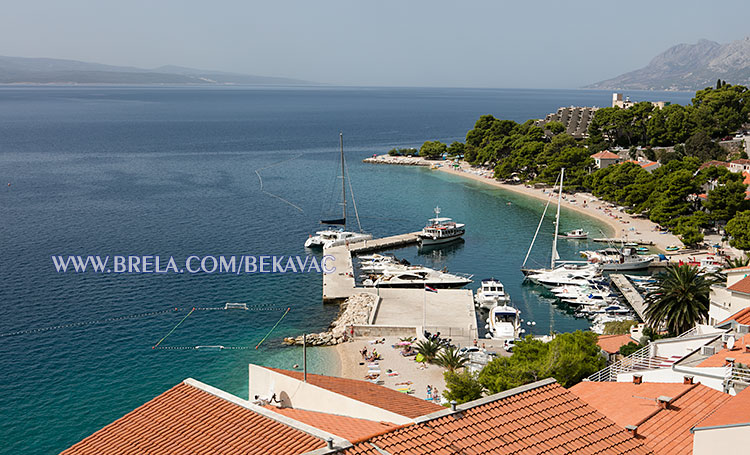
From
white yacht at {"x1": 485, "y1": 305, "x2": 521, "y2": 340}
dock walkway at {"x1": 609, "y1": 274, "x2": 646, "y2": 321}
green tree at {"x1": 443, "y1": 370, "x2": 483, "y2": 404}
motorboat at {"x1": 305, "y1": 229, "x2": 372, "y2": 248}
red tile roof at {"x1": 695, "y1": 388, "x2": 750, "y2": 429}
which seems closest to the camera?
red tile roof at {"x1": 695, "y1": 388, "x2": 750, "y2": 429}

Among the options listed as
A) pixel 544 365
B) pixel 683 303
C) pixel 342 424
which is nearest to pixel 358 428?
pixel 342 424

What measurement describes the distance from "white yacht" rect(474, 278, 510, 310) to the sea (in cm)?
177

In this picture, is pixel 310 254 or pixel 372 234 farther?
pixel 372 234

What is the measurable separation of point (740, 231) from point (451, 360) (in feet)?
102

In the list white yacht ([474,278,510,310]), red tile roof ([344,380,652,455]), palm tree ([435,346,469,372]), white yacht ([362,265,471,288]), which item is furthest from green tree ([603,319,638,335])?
red tile roof ([344,380,652,455])

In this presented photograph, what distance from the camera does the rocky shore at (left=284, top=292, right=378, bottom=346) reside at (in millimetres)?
34109

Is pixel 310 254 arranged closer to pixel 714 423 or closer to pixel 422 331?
pixel 422 331

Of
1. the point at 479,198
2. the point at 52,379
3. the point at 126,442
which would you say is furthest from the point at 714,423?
the point at 479,198

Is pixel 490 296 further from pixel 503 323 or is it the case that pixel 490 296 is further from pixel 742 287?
pixel 742 287

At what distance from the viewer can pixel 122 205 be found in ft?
232

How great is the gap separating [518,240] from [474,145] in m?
50.5

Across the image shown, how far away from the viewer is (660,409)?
13.2 metres

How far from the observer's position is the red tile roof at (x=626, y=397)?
42.7 feet

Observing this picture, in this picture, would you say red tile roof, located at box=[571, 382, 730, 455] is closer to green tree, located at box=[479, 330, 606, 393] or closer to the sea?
green tree, located at box=[479, 330, 606, 393]
